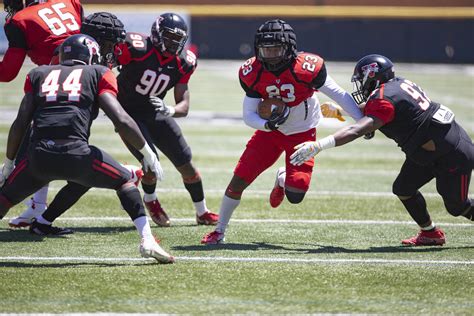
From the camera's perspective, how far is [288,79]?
6195mm

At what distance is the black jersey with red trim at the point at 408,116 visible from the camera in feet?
19.1

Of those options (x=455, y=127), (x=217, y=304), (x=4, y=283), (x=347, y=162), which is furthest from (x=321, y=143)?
(x=347, y=162)

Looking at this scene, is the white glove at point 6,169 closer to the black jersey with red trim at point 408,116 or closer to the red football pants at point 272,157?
the red football pants at point 272,157

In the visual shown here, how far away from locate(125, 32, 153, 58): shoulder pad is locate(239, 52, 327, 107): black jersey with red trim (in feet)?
3.49

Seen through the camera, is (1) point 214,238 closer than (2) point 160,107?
Yes

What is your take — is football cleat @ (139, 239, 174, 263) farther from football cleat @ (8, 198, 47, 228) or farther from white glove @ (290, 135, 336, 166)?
football cleat @ (8, 198, 47, 228)

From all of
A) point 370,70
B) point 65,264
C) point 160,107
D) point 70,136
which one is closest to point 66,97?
point 70,136

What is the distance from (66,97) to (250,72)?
1596 mm

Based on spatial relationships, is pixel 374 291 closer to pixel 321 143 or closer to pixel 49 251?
pixel 321 143

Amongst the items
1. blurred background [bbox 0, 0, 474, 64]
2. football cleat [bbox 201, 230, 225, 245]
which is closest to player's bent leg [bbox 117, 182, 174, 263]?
football cleat [bbox 201, 230, 225, 245]

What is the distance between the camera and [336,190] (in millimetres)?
8805

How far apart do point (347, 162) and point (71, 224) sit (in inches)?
195

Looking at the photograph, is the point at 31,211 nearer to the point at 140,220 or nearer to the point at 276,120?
the point at 140,220

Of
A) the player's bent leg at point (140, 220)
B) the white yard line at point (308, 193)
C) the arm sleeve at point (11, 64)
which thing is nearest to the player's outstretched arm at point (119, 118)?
the player's bent leg at point (140, 220)
